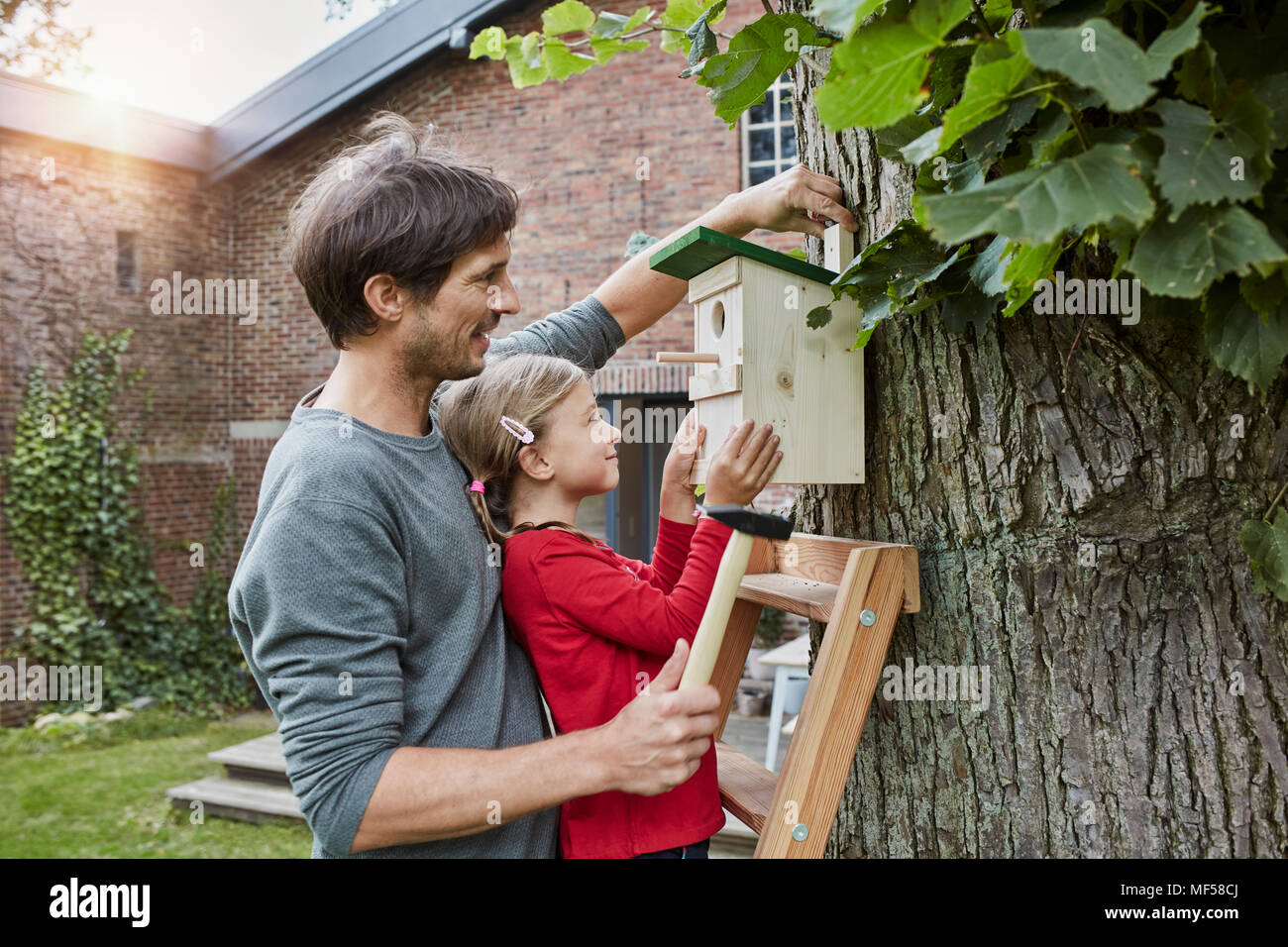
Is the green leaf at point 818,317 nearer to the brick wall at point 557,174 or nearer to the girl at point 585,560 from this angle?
the girl at point 585,560

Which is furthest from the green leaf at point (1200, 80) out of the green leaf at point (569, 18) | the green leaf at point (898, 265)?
the green leaf at point (569, 18)

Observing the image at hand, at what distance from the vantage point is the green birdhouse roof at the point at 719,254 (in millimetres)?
1571

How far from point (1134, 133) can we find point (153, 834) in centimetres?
610

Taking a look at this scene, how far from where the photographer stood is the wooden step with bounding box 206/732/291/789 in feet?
19.8

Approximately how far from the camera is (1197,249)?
0.90 meters

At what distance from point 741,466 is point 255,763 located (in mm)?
5507

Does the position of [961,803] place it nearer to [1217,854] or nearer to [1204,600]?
[1217,854]

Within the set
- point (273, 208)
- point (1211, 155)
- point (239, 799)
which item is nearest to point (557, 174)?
point (273, 208)

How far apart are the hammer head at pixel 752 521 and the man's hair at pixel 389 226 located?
0.64 metres

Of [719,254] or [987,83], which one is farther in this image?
[719,254]

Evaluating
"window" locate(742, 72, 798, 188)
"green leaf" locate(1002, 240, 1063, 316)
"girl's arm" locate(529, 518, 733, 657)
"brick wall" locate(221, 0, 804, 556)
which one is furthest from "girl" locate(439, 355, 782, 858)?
"window" locate(742, 72, 798, 188)

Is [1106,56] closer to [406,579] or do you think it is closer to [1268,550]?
[1268,550]

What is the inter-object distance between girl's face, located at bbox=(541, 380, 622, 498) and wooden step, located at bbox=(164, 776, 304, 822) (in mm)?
4666
